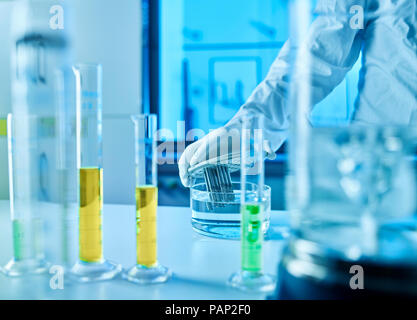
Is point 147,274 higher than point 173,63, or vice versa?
point 173,63

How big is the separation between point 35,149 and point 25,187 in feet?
0.22

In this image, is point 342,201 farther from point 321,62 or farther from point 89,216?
point 321,62

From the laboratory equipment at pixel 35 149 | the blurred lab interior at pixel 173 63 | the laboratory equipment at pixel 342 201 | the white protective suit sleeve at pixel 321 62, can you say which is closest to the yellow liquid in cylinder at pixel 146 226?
the laboratory equipment at pixel 35 149

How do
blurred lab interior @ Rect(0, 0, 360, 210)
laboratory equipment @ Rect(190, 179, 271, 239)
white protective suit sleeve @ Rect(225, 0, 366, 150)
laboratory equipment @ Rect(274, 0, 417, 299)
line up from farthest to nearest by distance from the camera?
1. blurred lab interior @ Rect(0, 0, 360, 210)
2. white protective suit sleeve @ Rect(225, 0, 366, 150)
3. laboratory equipment @ Rect(190, 179, 271, 239)
4. laboratory equipment @ Rect(274, 0, 417, 299)

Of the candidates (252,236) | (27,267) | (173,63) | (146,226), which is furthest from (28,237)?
(173,63)

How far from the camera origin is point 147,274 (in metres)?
0.70

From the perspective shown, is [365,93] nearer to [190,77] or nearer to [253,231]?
[253,231]

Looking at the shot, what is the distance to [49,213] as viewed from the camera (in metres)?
0.71

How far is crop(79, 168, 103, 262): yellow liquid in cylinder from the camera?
28.3 inches

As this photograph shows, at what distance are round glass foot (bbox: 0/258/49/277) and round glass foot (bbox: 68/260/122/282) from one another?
5cm

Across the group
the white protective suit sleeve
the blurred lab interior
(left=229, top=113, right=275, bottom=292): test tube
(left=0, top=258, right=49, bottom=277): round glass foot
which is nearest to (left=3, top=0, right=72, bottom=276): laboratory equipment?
(left=0, top=258, right=49, bottom=277): round glass foot

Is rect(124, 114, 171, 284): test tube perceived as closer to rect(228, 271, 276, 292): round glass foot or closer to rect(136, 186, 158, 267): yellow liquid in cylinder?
rect(136, 186, 158, 267): yellow liquid in cylinder

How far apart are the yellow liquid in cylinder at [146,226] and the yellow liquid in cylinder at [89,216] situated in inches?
2.8
